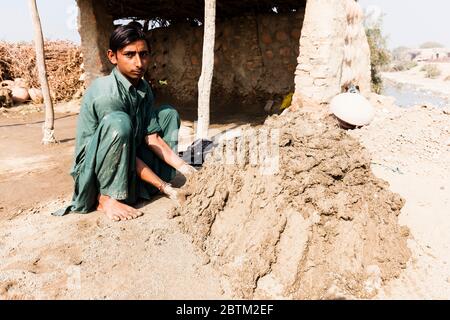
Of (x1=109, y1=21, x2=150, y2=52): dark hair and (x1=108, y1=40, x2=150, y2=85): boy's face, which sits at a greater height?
(x1=109, y1=21, x2=150, y2=52): dark hair

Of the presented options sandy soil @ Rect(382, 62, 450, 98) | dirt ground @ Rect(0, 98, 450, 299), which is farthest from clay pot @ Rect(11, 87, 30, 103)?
sandy soil @ Rect(382, 62, 450, 98)

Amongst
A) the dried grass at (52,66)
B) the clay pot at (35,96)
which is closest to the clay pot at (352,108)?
the dried grass at (52,66)

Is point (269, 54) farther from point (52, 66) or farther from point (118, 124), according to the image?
point (52, 66)

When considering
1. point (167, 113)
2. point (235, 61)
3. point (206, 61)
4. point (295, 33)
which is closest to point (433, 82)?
point (295, 33)

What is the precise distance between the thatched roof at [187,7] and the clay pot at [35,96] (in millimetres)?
3186

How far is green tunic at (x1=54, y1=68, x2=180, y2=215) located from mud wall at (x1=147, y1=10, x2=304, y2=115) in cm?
435

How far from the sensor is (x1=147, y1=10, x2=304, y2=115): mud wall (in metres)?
6.43

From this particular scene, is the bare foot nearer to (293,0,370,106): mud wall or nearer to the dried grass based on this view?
(293,0,370,106): mud wall

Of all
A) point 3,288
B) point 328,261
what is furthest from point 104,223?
point 328,261

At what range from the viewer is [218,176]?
7.18ft

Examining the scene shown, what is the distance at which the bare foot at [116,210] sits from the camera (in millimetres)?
2176

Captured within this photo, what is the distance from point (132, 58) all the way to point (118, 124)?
0.44m

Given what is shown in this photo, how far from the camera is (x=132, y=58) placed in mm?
2184

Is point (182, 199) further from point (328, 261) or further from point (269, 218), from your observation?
point (328, 261)
